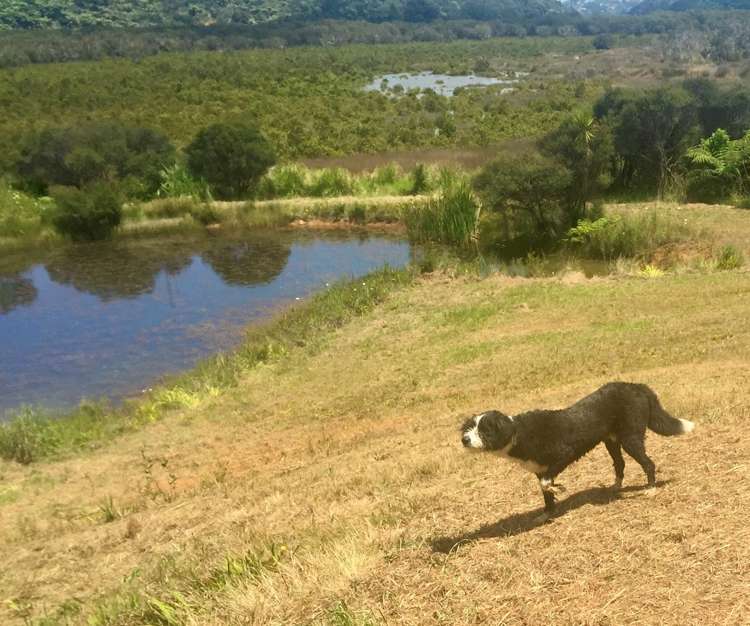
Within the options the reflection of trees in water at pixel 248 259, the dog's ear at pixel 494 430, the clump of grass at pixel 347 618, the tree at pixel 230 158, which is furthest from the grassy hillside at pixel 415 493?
the tree at pixel 230 158

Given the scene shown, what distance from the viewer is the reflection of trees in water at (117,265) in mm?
23109

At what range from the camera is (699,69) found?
7238cm

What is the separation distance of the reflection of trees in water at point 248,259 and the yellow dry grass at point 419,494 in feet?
25.9

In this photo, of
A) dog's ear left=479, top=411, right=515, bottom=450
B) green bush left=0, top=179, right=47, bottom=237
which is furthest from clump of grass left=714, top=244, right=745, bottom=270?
green bush left=0, top=179, right=47, bottom=237

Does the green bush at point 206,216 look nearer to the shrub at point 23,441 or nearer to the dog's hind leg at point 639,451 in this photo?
the shrub at point 23,441

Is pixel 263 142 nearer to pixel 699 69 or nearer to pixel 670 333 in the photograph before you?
pixel 670 333

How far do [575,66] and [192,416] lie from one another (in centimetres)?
9026

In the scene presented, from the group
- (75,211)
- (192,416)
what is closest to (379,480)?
(192,416)

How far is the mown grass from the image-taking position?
12.0 meters

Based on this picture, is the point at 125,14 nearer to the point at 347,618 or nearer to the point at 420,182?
the point at 420,182

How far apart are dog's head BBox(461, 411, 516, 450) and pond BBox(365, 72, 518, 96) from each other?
227ft

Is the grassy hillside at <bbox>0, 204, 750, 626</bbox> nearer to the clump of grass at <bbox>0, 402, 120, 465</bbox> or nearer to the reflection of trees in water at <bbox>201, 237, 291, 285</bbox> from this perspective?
the clump of grass at <bbox>0, 402, 120, 465</bbox>

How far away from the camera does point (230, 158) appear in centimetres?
3197

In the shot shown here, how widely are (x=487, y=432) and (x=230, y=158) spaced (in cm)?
2892
